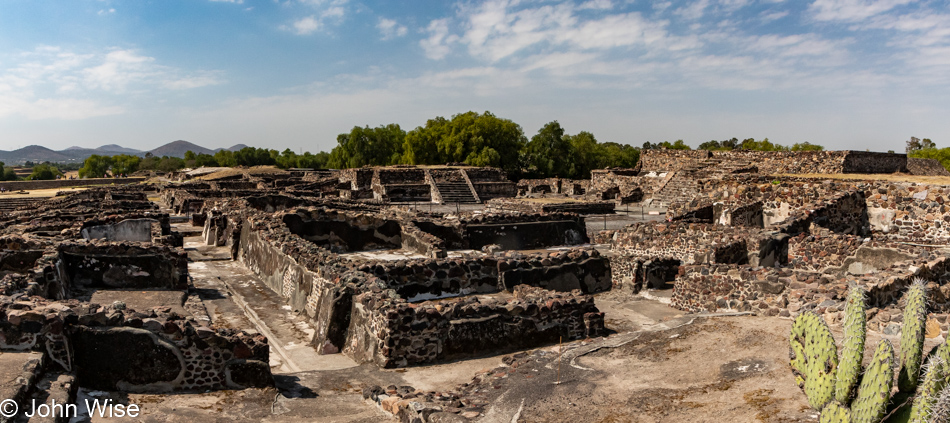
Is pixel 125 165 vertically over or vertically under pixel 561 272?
over

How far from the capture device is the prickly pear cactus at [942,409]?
12.4 feet

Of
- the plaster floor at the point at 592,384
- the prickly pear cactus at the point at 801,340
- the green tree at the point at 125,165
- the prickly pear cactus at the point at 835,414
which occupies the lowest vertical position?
the plaster floor at the point at 592,384

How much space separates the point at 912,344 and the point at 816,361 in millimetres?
788

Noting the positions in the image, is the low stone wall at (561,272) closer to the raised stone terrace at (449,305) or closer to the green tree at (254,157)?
the raised stone terrace at (449,305)

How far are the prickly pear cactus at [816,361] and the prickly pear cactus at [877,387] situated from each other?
16.1 inches

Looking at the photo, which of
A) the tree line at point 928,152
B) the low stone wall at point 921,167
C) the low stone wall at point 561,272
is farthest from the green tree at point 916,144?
the low stone wall at point 561,272

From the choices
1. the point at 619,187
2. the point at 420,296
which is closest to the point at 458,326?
the point at 420,296

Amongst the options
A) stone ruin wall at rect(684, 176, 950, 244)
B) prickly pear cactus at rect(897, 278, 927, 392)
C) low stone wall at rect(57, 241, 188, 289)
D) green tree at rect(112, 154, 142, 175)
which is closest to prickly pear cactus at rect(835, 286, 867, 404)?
prickly pear cactus at rect(897, 278, 927, 392)

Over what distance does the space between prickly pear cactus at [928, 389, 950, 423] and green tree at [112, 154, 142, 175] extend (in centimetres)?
Result: 11472

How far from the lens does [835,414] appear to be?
14.9 feet

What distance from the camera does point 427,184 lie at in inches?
1732

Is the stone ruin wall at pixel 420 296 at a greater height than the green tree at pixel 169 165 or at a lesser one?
lesser

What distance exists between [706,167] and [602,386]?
115 ft

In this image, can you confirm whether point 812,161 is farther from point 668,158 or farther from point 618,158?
point 618,158
